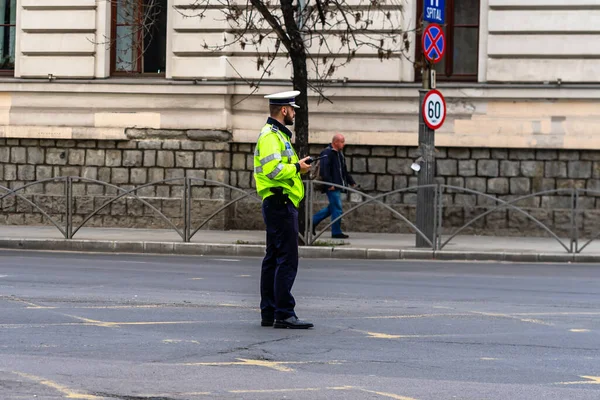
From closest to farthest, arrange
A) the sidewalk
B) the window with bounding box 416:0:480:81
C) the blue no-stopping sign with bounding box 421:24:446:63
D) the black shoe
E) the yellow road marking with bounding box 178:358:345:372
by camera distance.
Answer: the yellow road marking with bounding box 178:358:345:372, the sidewalk, the blue no-stopping sign with bounding box 421:24:446:63, the black shoe, the window with bounding box 416:0:480:81

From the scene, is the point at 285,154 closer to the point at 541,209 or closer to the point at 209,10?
the point at 541,209

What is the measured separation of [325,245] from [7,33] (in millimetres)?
8928

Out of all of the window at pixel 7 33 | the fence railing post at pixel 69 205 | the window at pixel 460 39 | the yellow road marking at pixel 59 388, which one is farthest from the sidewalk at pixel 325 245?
the yellow road marking at pixel 59 388

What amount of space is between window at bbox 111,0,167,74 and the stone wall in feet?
4.70

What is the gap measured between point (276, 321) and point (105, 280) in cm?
429

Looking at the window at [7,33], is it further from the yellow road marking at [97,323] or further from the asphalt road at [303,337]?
the yellow road marking at [97,323]

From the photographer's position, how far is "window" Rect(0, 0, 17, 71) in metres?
24.1

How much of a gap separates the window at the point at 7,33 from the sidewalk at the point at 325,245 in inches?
184

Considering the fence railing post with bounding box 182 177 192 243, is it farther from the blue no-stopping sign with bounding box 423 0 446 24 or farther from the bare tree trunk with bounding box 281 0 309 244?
the blue no-stopping sign with bounding box 423 0 446 24

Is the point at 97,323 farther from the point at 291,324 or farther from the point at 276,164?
the point at 276,164

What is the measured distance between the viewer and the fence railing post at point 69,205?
1958cm

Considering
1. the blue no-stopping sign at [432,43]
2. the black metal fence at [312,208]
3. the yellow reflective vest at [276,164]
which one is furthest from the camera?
the blue no-stopping sign at [432,43]

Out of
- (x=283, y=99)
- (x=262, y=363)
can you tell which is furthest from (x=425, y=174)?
(x=262, y=363)

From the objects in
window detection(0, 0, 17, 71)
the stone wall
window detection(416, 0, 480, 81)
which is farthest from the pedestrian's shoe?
window detection(0, 0, 17, 71)
